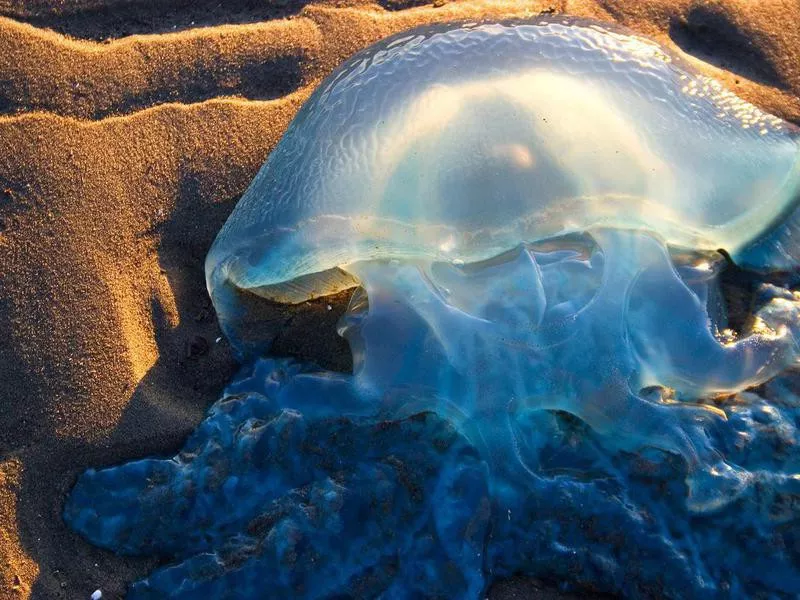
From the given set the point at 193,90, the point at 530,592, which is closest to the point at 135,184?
the point at 193,90

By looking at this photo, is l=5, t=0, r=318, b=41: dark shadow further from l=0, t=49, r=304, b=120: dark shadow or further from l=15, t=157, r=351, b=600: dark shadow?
l=15, t=157, r=351, b=600: dark shadow

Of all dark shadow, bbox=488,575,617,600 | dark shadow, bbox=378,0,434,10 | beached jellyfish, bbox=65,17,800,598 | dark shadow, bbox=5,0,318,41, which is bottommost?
dark shadow, bbox=488,575,617,600

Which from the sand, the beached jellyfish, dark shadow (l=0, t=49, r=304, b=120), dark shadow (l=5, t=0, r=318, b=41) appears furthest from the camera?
dark shadow (l=5, t=0, r=318, b=41)

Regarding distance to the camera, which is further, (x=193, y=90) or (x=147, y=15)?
(x=147, y=15)

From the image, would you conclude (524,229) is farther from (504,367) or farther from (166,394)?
(166,394)

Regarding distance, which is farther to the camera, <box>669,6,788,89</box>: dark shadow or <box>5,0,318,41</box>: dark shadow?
<box>669,6,788,89</box>: dark shadow

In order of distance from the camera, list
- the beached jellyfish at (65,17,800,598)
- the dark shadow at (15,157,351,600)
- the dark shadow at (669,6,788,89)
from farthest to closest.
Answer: the dark shadow at (669,6,788,89), the dark shadow at (15,157,351,600), the beached jellyfish at (65,17,800,598)

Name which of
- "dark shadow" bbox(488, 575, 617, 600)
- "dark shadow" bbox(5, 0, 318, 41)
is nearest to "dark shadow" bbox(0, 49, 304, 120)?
"dark shadow" bbox(5, 0, 318, 41)

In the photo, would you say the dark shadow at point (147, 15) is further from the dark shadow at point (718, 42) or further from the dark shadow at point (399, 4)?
the dark shadow at point (718, 42)
